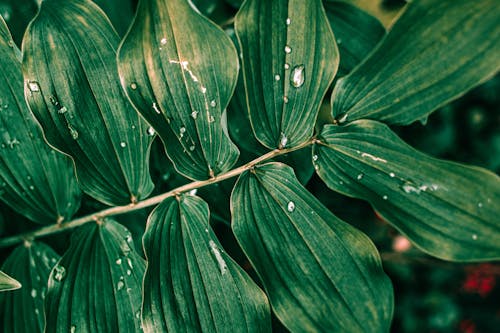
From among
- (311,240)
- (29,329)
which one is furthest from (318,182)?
(29,329)

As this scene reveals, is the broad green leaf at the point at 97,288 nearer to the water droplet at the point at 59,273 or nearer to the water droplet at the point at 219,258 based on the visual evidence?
the water droplet at the point at 59,273

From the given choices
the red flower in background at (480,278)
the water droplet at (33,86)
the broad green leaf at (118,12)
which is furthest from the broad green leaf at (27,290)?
the red flower in background at (480,278)

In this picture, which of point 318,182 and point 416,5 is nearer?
point 416,5

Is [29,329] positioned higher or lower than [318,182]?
lower

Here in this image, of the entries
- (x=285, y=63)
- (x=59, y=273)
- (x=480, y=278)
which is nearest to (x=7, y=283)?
(x=59, y=273)

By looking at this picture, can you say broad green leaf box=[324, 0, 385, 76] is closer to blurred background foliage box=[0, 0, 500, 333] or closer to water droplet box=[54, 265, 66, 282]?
blurred background foliage box=[0, 0, 500, 333]

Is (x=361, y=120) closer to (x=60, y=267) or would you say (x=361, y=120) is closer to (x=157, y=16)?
(x=157, y=16)

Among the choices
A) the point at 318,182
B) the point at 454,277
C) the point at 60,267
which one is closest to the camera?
the point at 60,267
